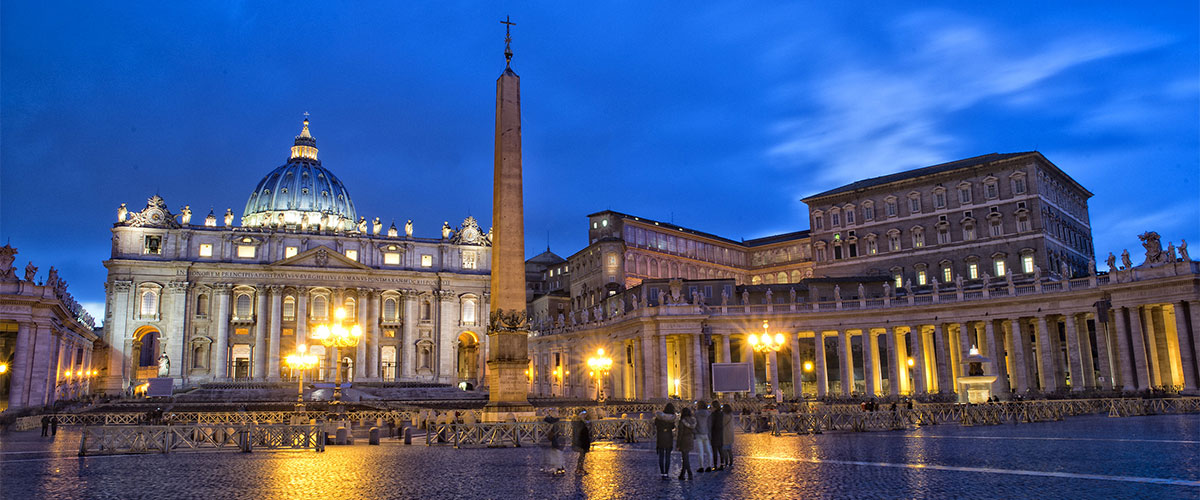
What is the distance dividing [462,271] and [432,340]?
28.9ft

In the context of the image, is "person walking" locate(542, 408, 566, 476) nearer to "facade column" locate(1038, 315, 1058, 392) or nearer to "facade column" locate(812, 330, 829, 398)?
"facade column" locate(812, 330, 829, 398)

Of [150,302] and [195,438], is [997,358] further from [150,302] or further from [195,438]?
[150,302]

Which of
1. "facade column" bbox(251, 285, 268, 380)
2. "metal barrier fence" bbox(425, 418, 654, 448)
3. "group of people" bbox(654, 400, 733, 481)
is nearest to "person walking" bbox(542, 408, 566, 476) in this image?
"group of people" bbox(654, 400, 733, 481)

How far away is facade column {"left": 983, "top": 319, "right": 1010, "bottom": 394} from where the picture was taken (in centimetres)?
4588

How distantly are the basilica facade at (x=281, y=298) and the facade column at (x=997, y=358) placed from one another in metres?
53.9

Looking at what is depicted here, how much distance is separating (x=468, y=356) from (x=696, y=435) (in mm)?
87022

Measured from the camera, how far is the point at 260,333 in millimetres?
83375

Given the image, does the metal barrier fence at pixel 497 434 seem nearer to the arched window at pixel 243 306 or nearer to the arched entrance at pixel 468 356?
the arched window at pixel 243 306

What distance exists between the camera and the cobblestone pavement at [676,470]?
11867 mm

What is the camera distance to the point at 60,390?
5338 cm

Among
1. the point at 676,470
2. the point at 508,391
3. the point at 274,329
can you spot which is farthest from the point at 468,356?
the point at 676,470

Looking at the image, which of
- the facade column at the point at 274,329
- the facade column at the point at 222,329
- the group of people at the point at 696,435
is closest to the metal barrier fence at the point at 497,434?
the group of people at the point at 696,435

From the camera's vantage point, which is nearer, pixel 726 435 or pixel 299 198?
pixel 726 435

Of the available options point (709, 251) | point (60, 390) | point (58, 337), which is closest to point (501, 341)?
point (58, 337)
